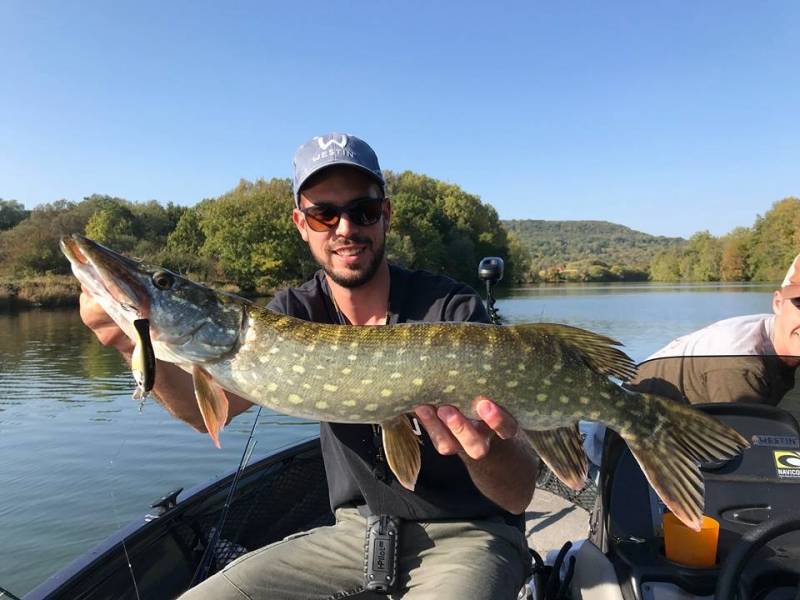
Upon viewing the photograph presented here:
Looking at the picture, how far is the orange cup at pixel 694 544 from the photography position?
176 cm

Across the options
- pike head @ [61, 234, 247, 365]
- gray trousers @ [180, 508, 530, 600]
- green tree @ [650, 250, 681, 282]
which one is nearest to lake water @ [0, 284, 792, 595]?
gray trousers @ [180, 508, 530, 600]

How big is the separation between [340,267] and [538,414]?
3.64 feet

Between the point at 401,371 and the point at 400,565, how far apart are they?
0.78 meters

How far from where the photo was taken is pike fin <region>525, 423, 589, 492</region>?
78.0 inches

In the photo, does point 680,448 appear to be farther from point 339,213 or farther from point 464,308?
point 339,213

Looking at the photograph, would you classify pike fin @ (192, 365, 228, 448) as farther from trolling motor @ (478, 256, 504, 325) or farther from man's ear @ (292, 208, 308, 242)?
trolling motor @ (478, 256, 504, 325)

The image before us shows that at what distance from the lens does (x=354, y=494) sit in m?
2.35

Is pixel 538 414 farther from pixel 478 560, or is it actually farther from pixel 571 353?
pixel 478 560

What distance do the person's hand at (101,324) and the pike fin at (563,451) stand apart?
1.61 meters

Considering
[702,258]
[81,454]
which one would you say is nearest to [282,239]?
[81,454]

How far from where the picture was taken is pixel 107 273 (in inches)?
76.0

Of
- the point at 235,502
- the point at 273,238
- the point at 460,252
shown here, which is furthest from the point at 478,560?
the point at 460,252

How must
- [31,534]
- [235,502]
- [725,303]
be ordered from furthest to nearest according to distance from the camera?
1. [725,303]
2. [31,534]
3. [235,502]

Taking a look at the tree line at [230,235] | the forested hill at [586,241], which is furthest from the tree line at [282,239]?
the forested hill at [586,241]
